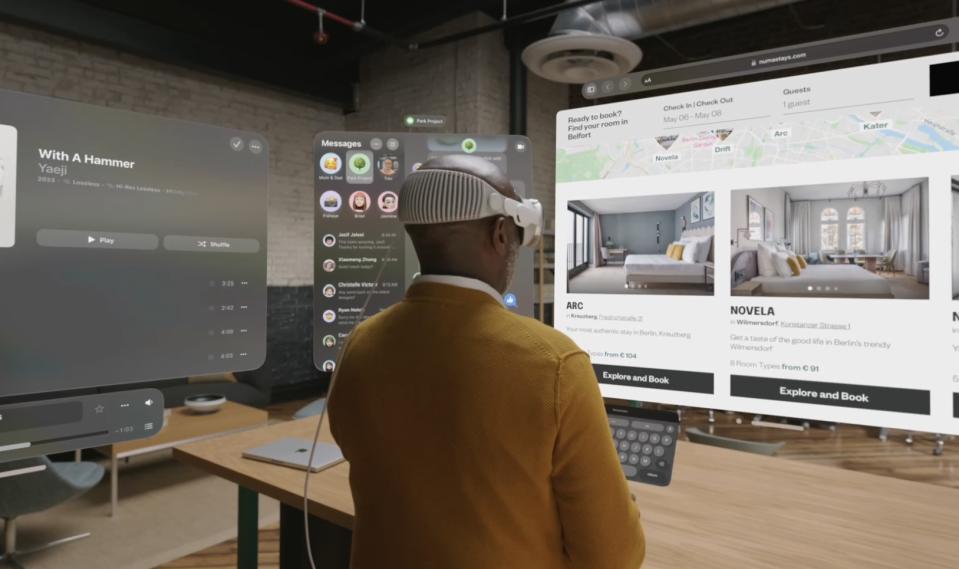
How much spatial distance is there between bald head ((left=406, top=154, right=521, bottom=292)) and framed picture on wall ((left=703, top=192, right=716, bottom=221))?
2.04ft

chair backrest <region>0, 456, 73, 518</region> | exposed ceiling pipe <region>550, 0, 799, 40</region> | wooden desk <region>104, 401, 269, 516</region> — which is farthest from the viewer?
exposed ceiling pipe <region>550, 0, 799, 40</region>

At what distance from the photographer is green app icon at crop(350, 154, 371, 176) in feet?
5.86

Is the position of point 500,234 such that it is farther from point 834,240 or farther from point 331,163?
point 331,163

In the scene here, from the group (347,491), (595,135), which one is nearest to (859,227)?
(595,135)

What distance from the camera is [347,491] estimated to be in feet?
3.84

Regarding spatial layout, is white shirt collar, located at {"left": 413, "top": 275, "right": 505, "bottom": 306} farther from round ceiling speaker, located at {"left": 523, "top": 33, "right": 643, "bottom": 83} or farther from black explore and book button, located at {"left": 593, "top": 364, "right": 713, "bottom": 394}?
round ceiling speaker, located at {"left": 523, "top": 33, "right": 643, "bottom": 83}

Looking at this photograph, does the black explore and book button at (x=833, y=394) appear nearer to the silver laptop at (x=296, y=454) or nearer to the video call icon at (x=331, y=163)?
the silver laptop at (x=296, y=454)

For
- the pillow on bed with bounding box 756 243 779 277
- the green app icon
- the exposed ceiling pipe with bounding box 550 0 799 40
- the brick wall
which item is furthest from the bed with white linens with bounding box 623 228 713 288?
the brick wall

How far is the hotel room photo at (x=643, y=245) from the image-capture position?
4.32ft

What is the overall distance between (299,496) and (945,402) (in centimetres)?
125

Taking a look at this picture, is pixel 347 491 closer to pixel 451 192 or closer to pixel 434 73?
pixel 451 192

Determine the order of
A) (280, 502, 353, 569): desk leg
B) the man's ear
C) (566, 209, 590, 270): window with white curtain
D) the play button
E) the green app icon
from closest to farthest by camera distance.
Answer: the man's ear
the play button
(566, 209, 590, 270): window with white curtain
(280, 502, 353, 569): desk leg
the green app icon

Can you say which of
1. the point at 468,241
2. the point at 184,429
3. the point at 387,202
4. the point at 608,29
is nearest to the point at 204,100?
the point at 184,429

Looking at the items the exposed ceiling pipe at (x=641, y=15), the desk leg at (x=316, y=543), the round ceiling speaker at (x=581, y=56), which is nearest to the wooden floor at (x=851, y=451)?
the desk leg at (x=316, y=543)
